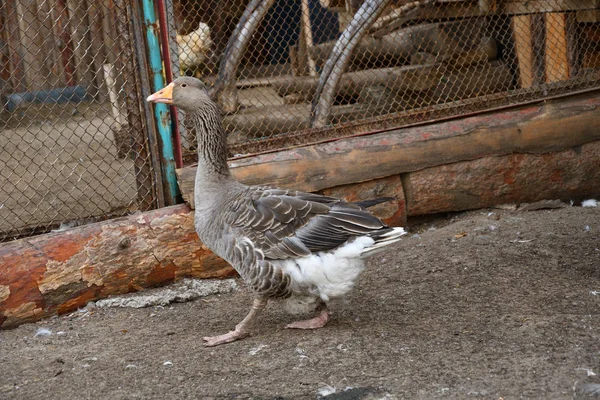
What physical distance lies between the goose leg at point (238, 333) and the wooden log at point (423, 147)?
1.25 metres

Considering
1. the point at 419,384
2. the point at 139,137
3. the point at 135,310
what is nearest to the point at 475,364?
the point at 419,384

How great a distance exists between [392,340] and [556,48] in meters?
3.98

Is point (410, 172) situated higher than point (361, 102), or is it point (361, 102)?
point (361, 102)

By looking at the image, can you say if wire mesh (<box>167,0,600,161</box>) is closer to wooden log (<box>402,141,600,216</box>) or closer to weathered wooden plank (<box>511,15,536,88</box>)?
weathered wooden plank (<box>511,15,536,88</box>)

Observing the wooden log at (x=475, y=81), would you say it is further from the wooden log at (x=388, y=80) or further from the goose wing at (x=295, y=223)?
the goose wing at (x=295, y=223)

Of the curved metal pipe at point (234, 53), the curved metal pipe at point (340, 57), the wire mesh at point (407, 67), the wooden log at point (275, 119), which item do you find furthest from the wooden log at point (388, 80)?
the curved metal pipe at point (234, 53)

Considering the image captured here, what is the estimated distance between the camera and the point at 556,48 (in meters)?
6.68

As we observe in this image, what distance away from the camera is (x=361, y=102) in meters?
6.22

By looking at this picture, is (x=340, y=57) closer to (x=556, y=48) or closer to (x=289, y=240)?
(x=289, y=240)

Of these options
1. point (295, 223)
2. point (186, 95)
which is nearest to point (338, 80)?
point (186, 95)

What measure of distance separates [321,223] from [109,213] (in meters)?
1.85

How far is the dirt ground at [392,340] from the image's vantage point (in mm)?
3369

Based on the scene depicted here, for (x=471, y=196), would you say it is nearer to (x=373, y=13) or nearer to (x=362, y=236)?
(x=373, y=13)

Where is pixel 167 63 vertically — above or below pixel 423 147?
above
